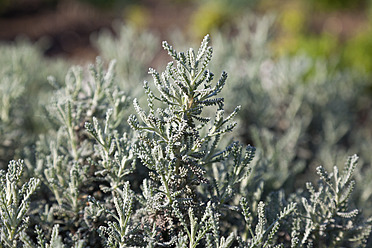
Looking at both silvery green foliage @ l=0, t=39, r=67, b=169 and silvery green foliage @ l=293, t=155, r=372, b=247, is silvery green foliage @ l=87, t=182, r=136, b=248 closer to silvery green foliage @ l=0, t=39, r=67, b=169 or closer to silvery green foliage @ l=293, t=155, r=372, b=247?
silvery green foliage @ l=293, t=155, r=372, b=247

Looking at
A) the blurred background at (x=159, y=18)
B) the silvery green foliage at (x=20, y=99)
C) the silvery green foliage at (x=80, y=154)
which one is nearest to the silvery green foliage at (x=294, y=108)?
the silvery green foliage at (x=80, y=154)

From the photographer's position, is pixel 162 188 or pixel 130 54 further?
pixel 130 54

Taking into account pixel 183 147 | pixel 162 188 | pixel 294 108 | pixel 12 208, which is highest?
pixel 294 108

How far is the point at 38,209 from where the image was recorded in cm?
188

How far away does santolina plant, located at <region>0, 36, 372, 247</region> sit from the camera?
58.4 inches

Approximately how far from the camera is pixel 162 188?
5.15 ft

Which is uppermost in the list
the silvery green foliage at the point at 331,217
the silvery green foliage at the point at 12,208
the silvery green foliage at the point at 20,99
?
the silvery green foliage at the point at 20,99

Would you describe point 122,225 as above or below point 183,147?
below

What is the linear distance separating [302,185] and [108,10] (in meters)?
10.3

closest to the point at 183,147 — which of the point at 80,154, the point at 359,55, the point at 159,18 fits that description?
the point at 80,154

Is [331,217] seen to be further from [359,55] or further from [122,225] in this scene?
[359,55]

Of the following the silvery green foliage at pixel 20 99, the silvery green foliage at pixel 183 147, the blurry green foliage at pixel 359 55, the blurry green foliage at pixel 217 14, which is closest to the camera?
the silvery green foliage at pixel 183 147

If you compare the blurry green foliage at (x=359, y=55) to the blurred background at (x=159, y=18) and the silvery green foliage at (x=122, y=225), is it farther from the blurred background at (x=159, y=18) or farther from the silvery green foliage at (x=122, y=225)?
the silvery green foliage at (x=122, y=225)

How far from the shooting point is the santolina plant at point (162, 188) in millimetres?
1484
